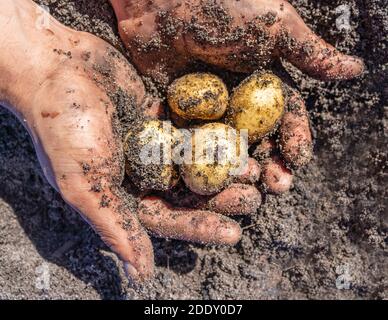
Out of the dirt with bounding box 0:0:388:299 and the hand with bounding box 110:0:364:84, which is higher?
the hand with bounding box 110:0:364:84

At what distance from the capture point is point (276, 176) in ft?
7.29

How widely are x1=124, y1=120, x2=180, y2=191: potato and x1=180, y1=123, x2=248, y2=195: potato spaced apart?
3.5 inches

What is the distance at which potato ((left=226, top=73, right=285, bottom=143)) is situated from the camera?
2.05 meters

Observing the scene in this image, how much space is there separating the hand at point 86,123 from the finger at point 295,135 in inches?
17.4

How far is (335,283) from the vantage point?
2.44 meters

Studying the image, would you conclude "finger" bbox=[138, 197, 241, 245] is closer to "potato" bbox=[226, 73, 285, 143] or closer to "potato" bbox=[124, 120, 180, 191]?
"potato" bbox=[124, 120, 180, 191]

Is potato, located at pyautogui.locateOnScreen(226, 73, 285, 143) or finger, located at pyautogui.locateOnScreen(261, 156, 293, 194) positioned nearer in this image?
potato, located at pyautogui.locateOnScreen(226, 73, 285, 143)

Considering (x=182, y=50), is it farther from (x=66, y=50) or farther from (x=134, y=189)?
(x=134, y=189)

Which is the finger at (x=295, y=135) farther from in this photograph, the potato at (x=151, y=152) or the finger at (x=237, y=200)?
the potato at (x=151, y=152)

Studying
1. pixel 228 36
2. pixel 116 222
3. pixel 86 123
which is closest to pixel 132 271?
pixel 116 222

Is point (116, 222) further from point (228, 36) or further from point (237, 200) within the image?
point (228, 36)

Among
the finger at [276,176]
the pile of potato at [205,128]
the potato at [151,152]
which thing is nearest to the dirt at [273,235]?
the finger at [276,176]

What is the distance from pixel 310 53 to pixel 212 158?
0.69 meters

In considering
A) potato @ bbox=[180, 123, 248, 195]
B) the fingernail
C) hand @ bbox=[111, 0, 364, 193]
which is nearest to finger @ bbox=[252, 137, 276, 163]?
hand @ bbox=[111, 0, 364, 193]
